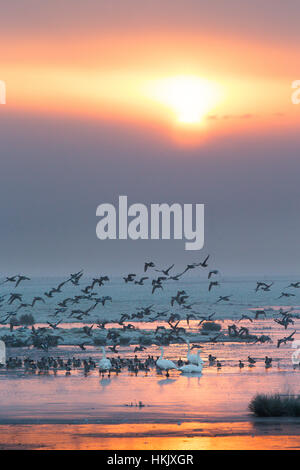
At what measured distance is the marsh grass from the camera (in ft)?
85.8

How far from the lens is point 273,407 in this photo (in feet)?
86.3

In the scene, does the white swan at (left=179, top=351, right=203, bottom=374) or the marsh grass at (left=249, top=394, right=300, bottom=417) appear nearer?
the marsh grass at (left=249, top=394, right=300, bottom=417)

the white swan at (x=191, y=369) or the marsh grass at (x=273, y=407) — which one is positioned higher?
the white swan at (x=191, y=369)

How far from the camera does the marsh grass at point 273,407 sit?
26.1 meters

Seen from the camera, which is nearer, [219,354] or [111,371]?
[111,371]

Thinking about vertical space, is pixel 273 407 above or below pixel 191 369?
below

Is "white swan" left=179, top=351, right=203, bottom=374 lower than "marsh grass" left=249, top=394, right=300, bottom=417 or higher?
higher

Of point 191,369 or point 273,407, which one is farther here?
point 191,369

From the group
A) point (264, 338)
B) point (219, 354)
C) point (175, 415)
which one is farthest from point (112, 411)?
point (264, 338)

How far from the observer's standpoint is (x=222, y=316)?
91125 mm

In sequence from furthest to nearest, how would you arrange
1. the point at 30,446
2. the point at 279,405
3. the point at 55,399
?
Answer: the point at 55,399 < the point at 279,405 < the point at 30,446

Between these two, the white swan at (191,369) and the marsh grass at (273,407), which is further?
the white swan at (191,369)
